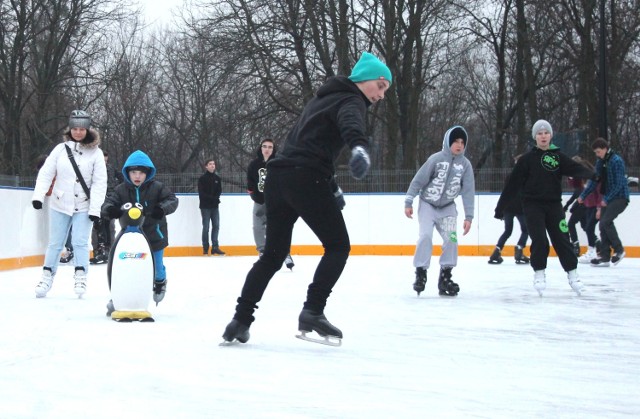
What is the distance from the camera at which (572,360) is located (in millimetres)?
5246

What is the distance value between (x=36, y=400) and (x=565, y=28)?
24.0 meters

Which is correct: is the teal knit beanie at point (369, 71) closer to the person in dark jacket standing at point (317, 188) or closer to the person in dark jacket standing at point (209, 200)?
the person in dark jacket standing at point (317, 188)

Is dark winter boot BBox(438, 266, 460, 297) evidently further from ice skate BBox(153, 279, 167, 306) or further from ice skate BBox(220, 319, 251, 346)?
ice skate BBox(220, 319, 251, 346)

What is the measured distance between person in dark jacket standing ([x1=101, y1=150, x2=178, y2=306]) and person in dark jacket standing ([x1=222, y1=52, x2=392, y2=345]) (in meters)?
1.62

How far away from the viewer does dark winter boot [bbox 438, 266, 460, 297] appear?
9.02 m

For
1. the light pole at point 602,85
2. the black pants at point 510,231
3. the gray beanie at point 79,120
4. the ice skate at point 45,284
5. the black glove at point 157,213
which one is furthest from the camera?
the light pole at point 602,85

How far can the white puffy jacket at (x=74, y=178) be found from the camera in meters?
8.49

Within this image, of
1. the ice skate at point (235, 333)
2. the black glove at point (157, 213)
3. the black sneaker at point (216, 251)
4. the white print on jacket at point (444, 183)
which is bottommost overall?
the black sneaker at point (216, 251)

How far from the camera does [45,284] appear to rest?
861 cm

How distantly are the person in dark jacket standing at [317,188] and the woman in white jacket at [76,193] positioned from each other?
3.39m

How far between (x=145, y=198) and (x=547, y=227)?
11.1 ft

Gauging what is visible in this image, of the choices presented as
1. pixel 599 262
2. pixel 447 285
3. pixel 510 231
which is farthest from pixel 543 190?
pixel 510 231

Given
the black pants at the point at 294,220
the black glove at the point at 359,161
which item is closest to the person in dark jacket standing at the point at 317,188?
the black pants at the point at 294,220

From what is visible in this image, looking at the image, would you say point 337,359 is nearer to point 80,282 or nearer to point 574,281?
point 80,282
